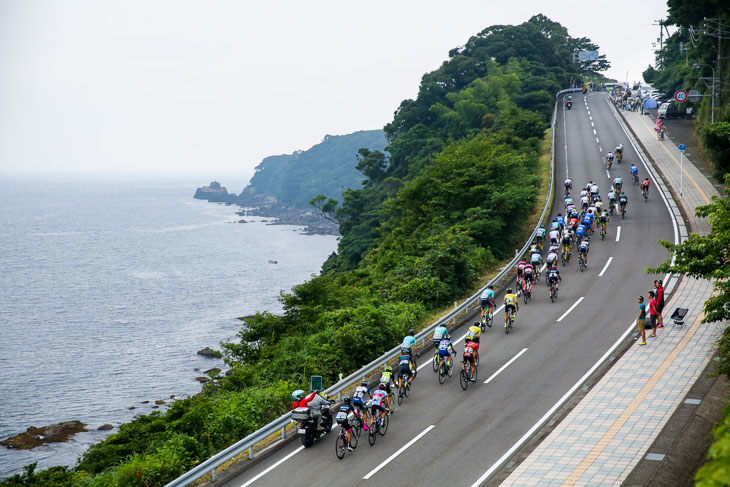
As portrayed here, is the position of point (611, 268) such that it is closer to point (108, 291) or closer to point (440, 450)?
point (440, 450)

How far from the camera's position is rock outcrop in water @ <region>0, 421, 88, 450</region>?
4019 centimetres

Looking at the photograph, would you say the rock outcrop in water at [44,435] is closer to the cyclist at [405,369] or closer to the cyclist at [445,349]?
the cyclist at [405,369]

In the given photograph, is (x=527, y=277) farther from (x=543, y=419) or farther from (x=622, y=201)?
(x=622, y=201)

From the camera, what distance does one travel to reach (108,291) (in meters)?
88.0

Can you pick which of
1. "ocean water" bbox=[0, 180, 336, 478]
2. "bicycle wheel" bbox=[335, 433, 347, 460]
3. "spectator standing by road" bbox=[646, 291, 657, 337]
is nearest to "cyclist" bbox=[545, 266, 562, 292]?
"spectator standing by road" bbox=[646, 291, 657, 337]

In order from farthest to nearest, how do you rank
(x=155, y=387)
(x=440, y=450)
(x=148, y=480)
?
(x=155, y=387) < (x=440, y=450) < (x=148, y=480)

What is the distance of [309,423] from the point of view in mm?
15742

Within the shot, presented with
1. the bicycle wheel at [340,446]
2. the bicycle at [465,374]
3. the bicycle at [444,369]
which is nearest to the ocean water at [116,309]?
the bicycle at [444,369]

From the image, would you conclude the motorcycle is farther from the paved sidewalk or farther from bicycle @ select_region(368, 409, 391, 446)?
the paved sidewalk

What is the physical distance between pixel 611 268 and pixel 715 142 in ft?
47.8

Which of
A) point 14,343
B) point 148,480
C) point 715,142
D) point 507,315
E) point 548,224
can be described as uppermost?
point 715,142

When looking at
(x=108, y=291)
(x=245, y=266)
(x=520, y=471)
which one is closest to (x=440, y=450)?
(x=520, y=471)

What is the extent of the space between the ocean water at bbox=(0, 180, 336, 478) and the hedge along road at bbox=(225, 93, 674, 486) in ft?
A: 90.3

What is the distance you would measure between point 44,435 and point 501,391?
33.7m
